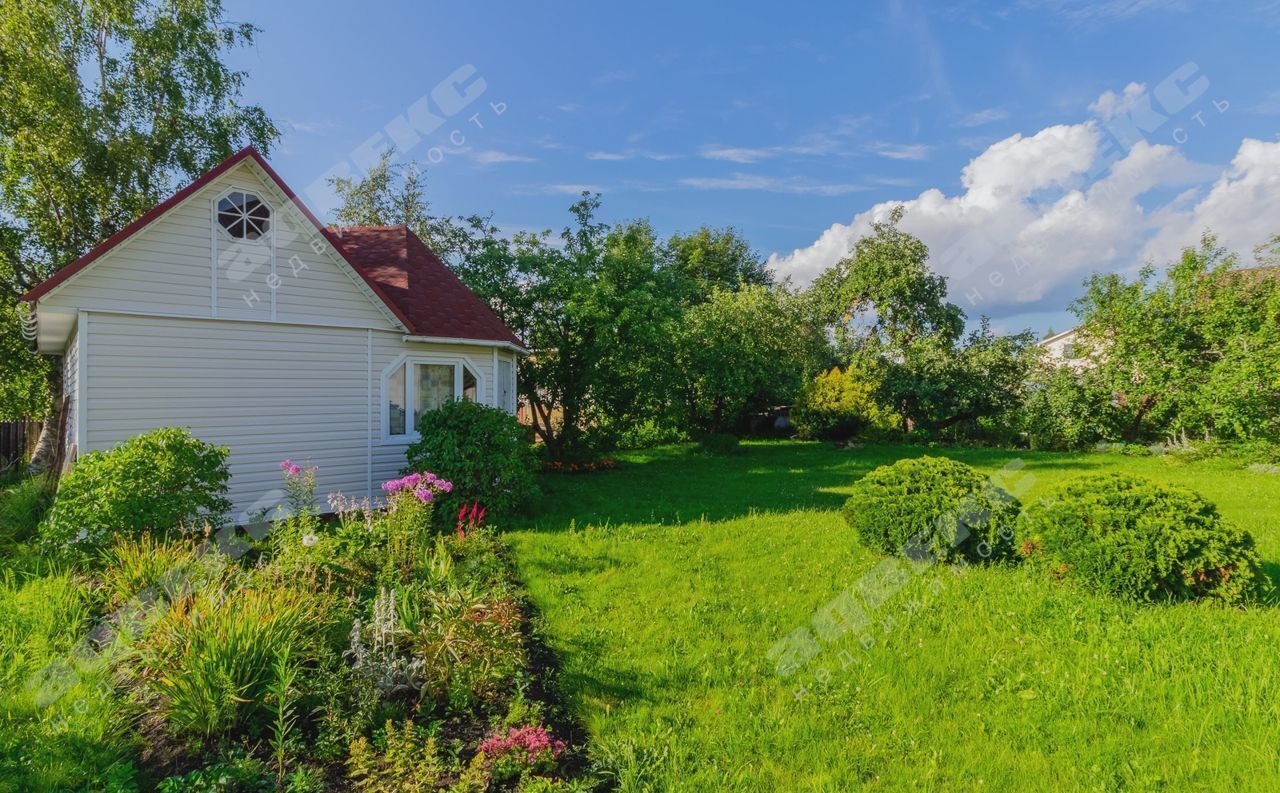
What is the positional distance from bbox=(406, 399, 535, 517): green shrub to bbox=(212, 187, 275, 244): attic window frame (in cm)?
359

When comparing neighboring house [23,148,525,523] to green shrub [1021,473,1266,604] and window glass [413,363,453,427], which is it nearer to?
window glass [413,363,453,427]

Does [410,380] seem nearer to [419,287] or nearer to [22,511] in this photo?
[419,287]

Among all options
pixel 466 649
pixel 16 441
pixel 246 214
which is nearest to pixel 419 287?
pixel 246 214

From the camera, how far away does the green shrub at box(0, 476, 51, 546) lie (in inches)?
289

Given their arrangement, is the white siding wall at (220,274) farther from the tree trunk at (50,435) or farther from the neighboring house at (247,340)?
the tree trunk at (50,435)

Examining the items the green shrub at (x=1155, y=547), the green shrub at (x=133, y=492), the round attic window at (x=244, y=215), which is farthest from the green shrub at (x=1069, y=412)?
the green shrub at (x=133, y=492)

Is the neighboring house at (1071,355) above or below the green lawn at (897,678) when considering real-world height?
above

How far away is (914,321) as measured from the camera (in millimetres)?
25062

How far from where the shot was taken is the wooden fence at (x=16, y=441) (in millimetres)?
13180

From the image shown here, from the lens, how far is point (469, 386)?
37.2 ft

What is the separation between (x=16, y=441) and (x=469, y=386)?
Answer: 12126 millimetres

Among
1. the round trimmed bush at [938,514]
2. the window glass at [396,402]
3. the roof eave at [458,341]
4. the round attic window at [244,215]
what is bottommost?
the round trimmed bush at [938,514]

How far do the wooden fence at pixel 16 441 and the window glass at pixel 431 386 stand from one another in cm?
1109

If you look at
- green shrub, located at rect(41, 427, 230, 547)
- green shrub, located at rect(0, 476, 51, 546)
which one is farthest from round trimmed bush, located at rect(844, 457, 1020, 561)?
green shrub, located at rect(0, 476, 51, 546)
